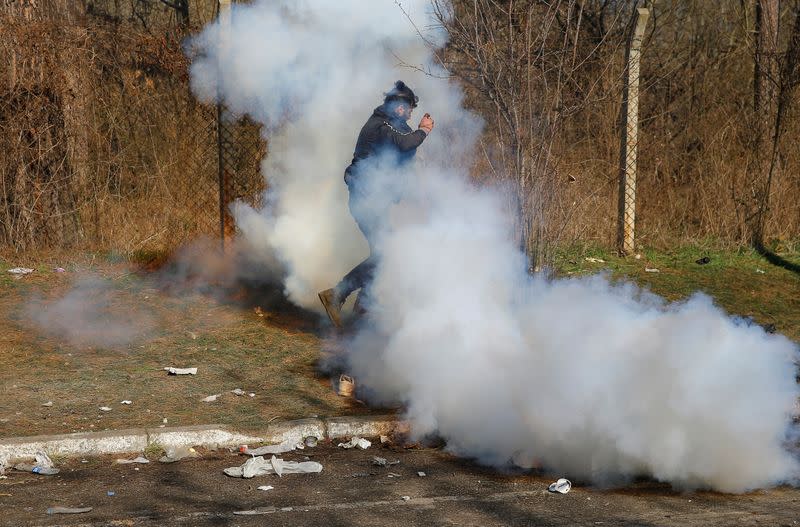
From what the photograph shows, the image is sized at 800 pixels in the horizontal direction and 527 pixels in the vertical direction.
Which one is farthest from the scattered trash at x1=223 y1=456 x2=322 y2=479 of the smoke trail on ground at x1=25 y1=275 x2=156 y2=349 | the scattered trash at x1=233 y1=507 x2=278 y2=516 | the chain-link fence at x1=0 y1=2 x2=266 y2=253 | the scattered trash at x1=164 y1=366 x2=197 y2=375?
the chain-link fence at x1=0 y1=2 x2=266 y2=253

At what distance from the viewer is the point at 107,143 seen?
A: 439 inches

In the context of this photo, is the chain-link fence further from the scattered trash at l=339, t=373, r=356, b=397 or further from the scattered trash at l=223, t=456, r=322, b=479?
the scattered trash at l=223, t=456, r=322, b=479

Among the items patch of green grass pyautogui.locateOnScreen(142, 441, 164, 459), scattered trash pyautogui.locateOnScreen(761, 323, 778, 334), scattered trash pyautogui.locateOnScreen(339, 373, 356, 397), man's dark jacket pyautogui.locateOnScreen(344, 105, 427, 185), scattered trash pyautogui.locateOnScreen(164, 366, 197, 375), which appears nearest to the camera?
patch of green grass pyautogui.locateOnScreen(142, 441, 164, 459)

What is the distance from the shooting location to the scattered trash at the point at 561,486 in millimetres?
5254

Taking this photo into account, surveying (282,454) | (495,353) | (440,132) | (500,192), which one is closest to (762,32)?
(440,132)

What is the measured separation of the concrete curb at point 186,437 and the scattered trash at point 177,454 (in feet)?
0.14

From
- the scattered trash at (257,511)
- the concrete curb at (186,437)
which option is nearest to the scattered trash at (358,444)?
the concrete curb at (186,437)

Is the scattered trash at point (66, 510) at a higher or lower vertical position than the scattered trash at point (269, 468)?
lower

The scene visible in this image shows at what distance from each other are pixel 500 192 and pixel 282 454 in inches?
113

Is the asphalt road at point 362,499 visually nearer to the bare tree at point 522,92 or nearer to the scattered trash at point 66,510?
the scattered trash at point 66,510

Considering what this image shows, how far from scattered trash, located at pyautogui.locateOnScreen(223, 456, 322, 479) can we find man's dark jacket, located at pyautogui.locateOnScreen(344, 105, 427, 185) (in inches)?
120

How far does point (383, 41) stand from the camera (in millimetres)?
8898

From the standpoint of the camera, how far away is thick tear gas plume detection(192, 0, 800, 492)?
5.21 metres

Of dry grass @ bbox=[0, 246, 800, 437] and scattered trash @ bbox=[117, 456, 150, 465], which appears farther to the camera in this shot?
dry grass @ bbox=[0, 246, 800, 437]
